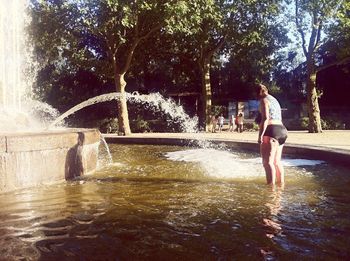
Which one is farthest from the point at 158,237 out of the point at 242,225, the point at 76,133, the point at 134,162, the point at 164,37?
the point at 164,37

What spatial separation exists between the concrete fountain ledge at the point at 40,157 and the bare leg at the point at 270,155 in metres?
3.67

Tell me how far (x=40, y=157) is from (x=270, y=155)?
13.2 ft

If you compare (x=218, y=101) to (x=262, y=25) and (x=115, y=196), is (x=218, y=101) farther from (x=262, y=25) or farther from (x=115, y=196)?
(x=115, y=196)

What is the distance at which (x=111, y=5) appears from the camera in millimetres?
22234

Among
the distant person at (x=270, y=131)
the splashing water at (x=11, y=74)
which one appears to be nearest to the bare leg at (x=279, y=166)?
the distant person at (x=270, y=131)

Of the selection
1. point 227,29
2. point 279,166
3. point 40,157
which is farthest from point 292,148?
point 227,29

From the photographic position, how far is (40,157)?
24.4 ft

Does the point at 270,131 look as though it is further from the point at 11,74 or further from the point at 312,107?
the point at 312,107

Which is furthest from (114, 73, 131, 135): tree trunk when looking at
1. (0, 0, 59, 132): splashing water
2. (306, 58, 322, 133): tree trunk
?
(306, 58, 322, 133): tree trunk

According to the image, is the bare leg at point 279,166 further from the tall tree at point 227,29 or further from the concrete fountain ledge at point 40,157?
the tall tree at point 227,29

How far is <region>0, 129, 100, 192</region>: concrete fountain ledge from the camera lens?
6.94 meters

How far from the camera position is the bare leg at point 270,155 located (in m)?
6.97

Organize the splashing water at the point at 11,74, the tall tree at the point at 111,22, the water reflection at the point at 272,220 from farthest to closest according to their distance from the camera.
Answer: the tall tree at the point at 111,22, the splashing water at the point at 11,74, the water reflection at the point at 272,220

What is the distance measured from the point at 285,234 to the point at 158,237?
Answer: 131 centimetres
